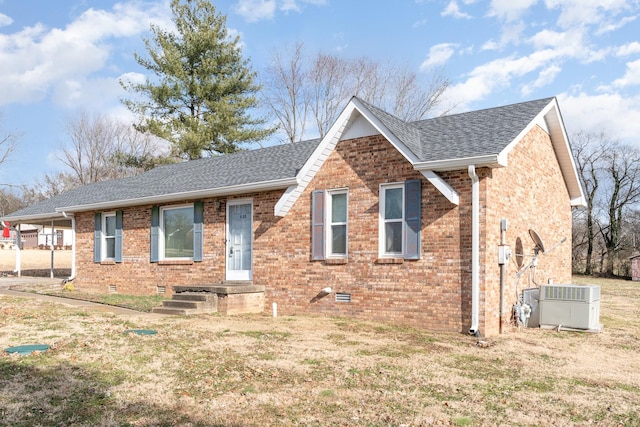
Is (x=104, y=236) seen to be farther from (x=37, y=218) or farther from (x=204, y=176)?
(x=37, y=218)

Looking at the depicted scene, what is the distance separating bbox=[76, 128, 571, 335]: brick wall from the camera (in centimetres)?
1024

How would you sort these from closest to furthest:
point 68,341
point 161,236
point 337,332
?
point 68,341, point 337,332, point 161,236

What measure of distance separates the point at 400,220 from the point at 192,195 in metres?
6.24

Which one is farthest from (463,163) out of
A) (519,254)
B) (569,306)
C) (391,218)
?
(569,306)

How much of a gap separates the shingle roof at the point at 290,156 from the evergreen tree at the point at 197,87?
29.1 ft

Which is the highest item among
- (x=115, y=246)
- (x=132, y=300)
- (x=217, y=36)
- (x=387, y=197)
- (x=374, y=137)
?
(x=217, y=36)

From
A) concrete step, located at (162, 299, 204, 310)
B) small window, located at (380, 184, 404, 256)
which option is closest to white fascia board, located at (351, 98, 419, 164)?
small window, located at (380, 184, 404, 256)

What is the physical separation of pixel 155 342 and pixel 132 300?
6.26m

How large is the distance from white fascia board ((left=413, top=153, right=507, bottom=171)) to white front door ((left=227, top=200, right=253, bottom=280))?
5177 millimetres

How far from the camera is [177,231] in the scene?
51.5 feet

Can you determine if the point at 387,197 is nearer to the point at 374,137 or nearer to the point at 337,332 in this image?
the point at 374,137

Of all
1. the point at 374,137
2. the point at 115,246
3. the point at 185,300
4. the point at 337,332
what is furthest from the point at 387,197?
the point at 115,246

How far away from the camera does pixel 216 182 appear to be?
14.9 m

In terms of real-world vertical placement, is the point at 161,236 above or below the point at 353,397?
above
